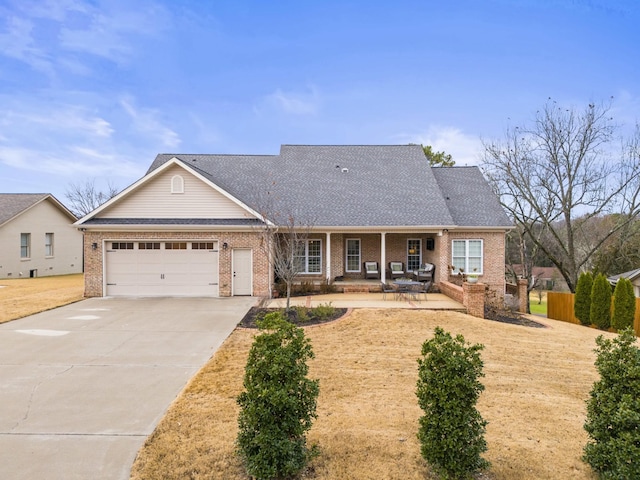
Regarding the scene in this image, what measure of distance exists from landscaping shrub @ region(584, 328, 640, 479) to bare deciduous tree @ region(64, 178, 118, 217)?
165 feet

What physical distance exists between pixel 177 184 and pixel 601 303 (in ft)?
58.6

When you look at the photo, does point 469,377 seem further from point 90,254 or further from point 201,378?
point 90,254

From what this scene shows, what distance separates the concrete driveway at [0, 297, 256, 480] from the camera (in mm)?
4137

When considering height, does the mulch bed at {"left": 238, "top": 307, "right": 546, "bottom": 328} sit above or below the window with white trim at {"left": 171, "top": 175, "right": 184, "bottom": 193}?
below

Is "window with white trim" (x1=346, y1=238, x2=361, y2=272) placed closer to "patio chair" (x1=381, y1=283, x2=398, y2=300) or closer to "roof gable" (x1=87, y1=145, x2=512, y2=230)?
"roof gable" (x1=87, y1=145, x2=512, y2=230)

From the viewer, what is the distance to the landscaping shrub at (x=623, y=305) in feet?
46.1

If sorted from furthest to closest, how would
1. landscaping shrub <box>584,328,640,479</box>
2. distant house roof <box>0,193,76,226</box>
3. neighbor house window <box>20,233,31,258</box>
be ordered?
neighbor house window <box>20,233,31,258</box> → distant house roof <box>0,193,76,226</box> → landscaping shrub <box>584,328,640,479</box>

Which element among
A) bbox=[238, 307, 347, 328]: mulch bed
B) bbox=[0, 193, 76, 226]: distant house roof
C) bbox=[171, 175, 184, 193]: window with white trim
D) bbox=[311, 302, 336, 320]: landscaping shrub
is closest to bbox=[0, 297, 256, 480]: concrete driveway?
bbox=[238, 307, 347, 328]: mulch bed

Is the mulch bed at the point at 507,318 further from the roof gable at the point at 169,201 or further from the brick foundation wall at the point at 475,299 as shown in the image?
the roof gable at the point at 169,201

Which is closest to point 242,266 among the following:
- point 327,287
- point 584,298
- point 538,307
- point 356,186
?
point 327,287

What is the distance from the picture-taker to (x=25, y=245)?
26.0 metres

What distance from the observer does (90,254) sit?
15250mm

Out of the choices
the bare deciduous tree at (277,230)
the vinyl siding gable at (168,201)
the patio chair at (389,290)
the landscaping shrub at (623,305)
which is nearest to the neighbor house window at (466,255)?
the patio chair at (389,290)

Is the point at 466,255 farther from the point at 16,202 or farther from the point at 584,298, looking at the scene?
the point at 16,202
